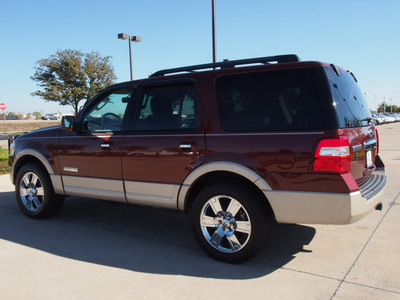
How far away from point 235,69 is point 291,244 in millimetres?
2020

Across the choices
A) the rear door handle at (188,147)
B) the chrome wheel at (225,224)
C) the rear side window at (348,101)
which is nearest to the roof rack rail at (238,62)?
the rear side window at (348,101)

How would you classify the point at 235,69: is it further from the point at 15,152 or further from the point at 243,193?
the point at 15,152

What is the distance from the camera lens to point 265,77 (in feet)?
11.1

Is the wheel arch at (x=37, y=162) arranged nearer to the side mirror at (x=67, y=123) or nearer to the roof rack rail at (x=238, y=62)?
the side mirror at (x=67, y=123)

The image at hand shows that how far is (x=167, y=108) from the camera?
398cm

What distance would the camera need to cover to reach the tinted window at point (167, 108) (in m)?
3.81

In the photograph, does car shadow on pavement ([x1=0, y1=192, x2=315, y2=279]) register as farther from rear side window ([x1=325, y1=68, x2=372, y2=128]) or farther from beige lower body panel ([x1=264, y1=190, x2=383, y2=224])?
rear side window ([x1=325, y1=68, x2=372, y2=128])

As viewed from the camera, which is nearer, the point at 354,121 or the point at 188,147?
the point at 354,121

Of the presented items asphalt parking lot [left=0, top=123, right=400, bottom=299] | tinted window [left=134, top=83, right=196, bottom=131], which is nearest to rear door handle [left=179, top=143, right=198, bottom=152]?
tinted window [left=134, top=83, right=196, bottom=131]

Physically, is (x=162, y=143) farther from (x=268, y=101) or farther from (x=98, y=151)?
(x=268, y=101)

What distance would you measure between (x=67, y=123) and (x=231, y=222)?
2.61 meters

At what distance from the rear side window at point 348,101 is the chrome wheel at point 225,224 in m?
1.23

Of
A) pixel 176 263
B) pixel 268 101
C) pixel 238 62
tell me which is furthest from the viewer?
pixel 238 62

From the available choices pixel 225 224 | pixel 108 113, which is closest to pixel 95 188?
pixel 108 113
